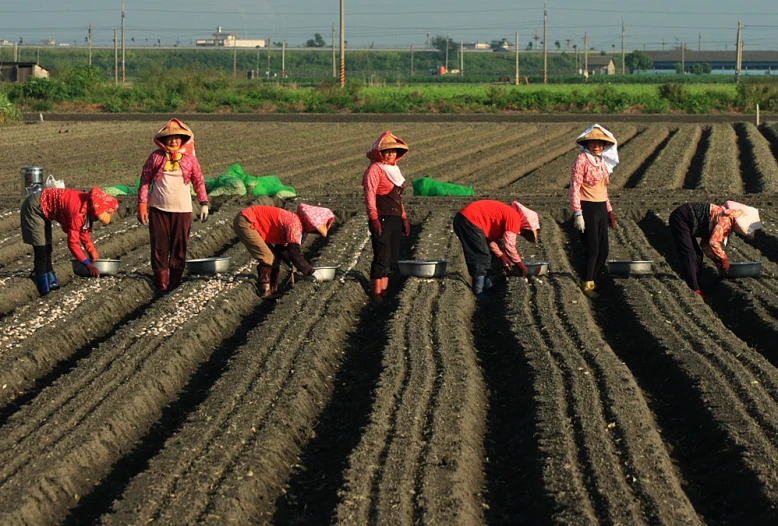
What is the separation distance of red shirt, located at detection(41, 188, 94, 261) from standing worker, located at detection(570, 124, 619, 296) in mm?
4104

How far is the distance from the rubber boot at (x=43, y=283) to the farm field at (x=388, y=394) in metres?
0.19

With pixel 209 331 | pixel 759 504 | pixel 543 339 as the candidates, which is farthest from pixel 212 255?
pixel 759 504

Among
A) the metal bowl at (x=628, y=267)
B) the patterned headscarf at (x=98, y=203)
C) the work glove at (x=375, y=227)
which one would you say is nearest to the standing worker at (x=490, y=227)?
the work glove at (x=375, y=227)

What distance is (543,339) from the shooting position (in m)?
8.66

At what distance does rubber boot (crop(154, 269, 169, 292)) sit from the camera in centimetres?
1045

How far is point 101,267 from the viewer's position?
11.0m

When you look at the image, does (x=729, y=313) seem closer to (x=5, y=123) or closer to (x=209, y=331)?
(x=209, y=331)

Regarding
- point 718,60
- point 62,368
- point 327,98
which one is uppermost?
point 718,60

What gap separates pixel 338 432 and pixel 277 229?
3617 mm

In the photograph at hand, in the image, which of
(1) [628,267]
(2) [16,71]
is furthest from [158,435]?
(2) [16,71]

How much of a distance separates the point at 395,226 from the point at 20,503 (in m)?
5.22

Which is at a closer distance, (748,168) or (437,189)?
(437,189)

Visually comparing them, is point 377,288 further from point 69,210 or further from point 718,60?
point 718,60

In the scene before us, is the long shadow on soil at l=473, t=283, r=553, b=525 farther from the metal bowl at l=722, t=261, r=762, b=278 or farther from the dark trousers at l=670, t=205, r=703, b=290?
the metal bowl at l=722, t=261, r=762, b=278
